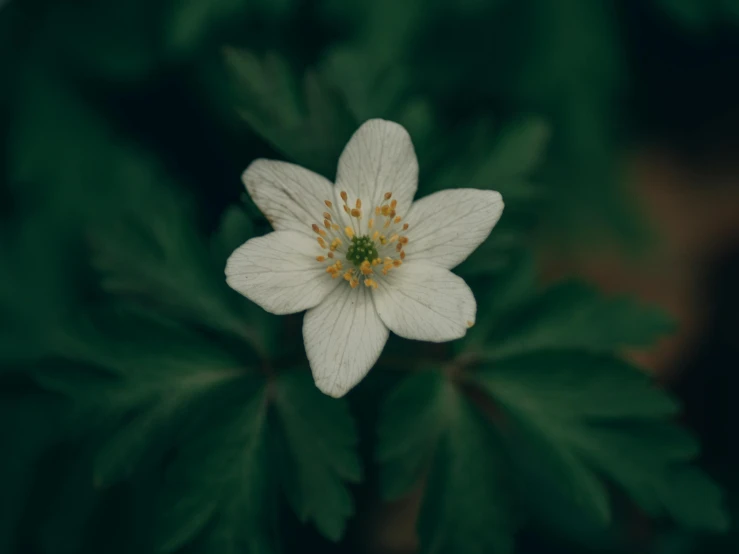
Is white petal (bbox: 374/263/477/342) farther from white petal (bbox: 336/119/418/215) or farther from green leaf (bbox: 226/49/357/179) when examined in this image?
green leaf (bbox: 226/49/357/179)

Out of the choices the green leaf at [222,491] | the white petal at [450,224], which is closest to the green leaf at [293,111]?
the white petal at [450,224]

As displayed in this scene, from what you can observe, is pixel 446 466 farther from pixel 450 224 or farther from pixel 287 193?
pixel 287 193

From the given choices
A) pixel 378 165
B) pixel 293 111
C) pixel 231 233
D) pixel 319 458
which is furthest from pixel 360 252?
pixel 319 458

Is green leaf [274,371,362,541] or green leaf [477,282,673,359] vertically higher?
green leaf [477,282,673,359]

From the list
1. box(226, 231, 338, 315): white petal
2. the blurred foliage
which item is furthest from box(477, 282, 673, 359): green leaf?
box(226, 231, 338, 315): white petal

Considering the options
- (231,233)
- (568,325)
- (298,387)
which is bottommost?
(298,387)

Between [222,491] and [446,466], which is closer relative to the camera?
[222,491]

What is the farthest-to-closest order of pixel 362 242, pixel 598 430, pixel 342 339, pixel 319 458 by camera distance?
pixel 598 430 → pixel 362 242 → pixel 319 458 → pixel 342 339

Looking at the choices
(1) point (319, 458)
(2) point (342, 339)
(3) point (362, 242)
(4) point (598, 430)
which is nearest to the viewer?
(2) point (342, 339)

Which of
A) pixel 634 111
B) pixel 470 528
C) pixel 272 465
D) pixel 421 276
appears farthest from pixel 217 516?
pixel 634 111
